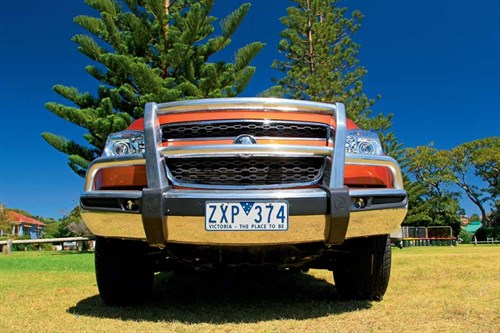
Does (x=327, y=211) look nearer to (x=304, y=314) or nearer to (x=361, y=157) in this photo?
(x=361, y=157)

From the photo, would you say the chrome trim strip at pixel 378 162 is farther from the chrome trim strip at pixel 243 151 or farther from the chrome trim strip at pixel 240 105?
the chrome trim strip at pixel 240 105

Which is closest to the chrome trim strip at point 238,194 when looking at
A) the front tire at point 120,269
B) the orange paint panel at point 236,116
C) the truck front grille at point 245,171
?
the truck front grille at point 245,171

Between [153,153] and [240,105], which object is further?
[240,105]

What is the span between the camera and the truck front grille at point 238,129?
9.22ft

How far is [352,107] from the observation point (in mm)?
24703

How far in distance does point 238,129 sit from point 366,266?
130 centimetres

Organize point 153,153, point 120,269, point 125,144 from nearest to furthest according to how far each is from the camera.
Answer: point 153,153
point 125,144
point 120,269

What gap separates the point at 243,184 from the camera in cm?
267

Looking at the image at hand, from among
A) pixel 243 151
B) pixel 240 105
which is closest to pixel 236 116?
pixel 240 105

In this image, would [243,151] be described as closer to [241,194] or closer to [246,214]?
[241,194]

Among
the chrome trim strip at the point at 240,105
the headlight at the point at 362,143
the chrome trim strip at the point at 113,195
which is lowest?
the chrome trim strip at the point at 113,195

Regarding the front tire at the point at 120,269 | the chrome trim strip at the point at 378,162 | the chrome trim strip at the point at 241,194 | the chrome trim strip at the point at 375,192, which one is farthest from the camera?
the front tire at the point at 120,269

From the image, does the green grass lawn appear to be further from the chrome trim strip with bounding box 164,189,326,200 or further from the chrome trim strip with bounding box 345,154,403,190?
the chrome trim strip with bounding box 345,154,403,190

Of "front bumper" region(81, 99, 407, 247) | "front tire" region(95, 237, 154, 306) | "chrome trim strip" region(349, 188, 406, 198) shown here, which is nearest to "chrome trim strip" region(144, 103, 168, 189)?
"front bumper" region(81, 99, 407, 247)
